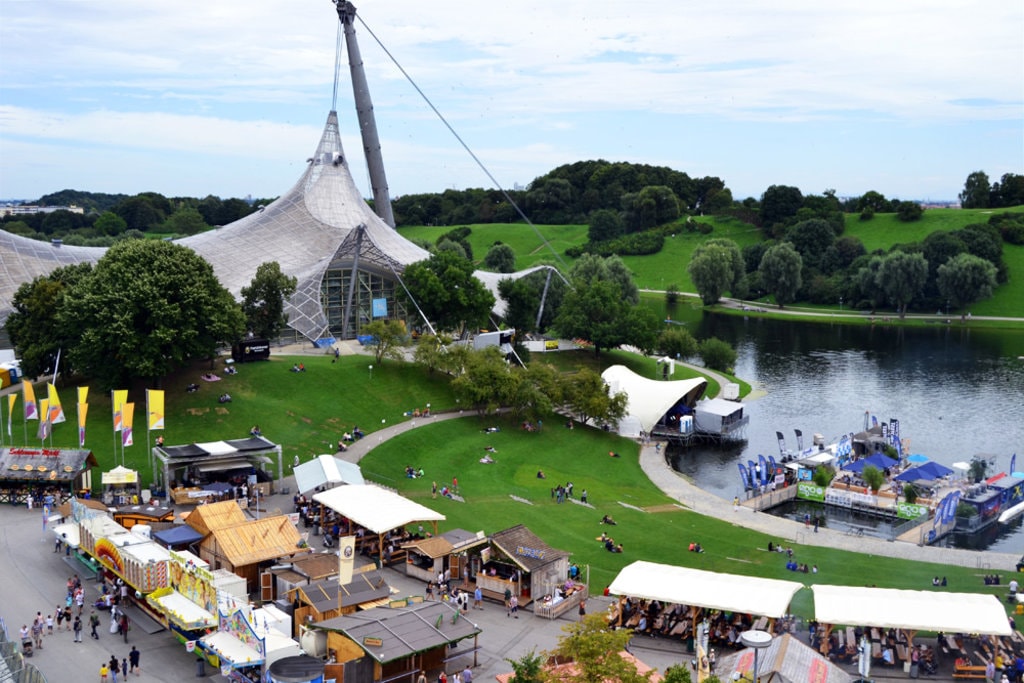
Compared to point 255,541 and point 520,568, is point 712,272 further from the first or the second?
point 255,541

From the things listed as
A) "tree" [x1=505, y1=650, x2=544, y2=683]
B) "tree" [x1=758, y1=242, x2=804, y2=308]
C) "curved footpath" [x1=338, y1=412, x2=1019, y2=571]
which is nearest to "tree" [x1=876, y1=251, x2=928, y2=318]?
"tree" [x1=758, y1=242, x2=804, y2=308]

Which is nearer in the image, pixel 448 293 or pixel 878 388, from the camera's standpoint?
pixel 448 293

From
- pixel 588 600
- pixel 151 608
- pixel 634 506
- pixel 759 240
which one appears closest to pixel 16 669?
pixel 151 608

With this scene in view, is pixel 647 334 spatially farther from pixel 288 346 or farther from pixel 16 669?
pixel 16 669

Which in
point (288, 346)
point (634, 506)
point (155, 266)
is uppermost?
point (155, 266)

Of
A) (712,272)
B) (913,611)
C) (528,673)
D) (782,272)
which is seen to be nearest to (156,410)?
(528,673)

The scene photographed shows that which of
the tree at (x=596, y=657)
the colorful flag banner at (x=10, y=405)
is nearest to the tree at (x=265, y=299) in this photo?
the colorful flag banner at (x=10, y=405)

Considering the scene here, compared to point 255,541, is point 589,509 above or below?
below
